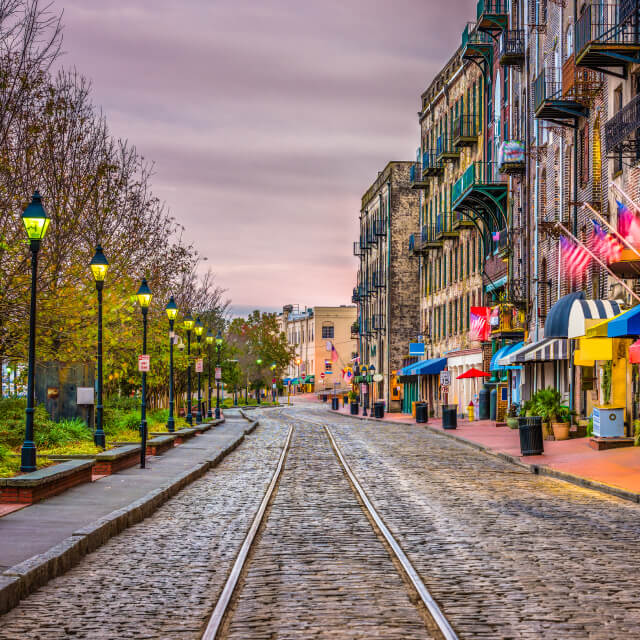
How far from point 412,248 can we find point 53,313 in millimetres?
48924

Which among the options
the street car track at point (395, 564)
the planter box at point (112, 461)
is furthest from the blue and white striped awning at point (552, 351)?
the street car track at point (395, 564)

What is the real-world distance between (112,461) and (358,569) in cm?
1104

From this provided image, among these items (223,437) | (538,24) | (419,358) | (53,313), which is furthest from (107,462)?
(419,358)

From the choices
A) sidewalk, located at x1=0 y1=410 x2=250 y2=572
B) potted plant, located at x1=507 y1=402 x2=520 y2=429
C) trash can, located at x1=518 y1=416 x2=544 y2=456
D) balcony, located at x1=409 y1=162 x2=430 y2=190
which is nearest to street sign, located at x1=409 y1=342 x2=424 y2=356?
balcony, located at x1=409 y1=162 x2=430 y2=190

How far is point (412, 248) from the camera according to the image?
70.6 metres

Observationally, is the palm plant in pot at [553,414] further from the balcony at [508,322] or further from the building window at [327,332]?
the building window at [327,332]

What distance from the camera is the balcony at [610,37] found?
25.9 metres

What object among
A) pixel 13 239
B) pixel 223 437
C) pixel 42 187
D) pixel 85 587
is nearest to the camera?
pixel 85 587

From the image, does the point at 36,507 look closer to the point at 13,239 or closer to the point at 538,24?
the point at 13,239

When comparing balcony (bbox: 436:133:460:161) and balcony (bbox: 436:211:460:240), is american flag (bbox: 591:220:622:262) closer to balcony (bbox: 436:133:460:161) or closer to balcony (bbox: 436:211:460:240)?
balcony (bbox: 436:211:460:240)

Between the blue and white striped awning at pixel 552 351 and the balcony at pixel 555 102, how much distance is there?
7.24m

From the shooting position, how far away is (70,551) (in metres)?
10.8

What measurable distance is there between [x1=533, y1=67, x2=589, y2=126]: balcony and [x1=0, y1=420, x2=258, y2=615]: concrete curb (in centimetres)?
1988

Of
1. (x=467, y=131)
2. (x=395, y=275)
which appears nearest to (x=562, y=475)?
(x=467, y=131)
